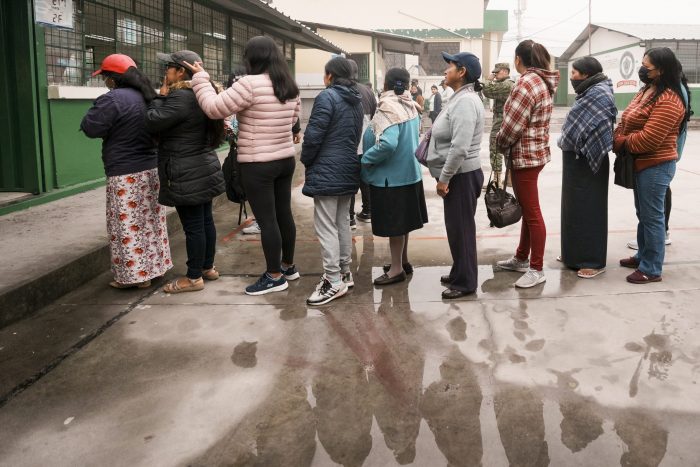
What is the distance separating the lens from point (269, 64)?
402 cm

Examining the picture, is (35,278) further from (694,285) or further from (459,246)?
(694,285)

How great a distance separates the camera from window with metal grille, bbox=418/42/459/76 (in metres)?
35.5

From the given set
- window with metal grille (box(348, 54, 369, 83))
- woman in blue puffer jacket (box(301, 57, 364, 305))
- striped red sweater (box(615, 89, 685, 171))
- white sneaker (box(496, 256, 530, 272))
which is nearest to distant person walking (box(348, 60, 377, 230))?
white sneaker (box(496, 256, 530, 272))

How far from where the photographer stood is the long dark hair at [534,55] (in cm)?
433

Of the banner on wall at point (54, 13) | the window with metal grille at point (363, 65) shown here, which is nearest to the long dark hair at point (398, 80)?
the banner on wall at point (54, 13)

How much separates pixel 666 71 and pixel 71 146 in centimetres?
594

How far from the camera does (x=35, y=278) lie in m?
4.11

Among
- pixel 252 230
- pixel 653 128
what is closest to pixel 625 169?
pixel 653 128

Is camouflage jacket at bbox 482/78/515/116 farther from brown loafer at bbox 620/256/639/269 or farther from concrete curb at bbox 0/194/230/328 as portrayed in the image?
A: concrete curb at bbox 0/194/230/328

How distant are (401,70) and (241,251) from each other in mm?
2352

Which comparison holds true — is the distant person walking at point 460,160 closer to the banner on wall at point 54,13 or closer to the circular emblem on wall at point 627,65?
the banner on wall at point 54,13

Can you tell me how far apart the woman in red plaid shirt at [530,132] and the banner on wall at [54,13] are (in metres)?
4.74

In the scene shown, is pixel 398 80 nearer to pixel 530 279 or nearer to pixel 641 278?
pixel 530 279

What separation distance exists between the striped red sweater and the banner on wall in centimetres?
554
